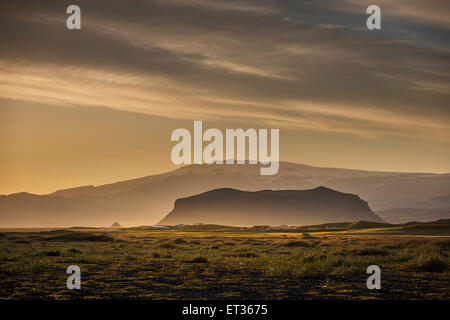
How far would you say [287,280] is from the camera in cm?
2448

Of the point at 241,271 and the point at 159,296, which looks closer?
the point at 159,296
